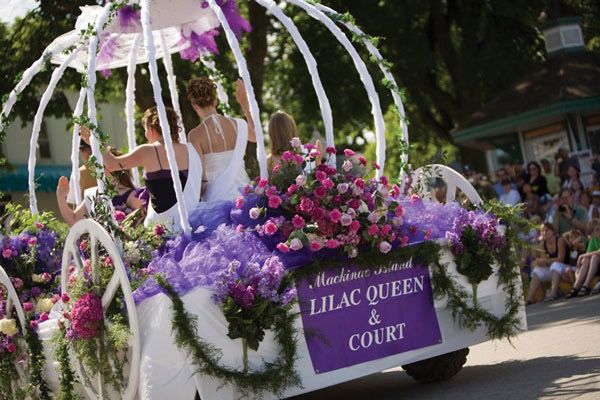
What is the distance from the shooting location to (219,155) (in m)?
8.27

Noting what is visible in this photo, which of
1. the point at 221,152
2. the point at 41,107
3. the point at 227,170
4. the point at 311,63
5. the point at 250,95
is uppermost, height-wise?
the point at 41,107

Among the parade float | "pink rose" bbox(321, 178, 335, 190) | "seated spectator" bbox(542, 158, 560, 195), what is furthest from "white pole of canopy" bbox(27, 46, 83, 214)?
"seated spectator" bbox(542, 158, 560, 195)

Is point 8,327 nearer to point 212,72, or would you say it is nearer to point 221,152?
point 221,152

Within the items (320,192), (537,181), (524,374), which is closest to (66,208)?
(320,192)

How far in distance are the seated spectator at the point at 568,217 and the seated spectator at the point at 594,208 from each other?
7.0 inches

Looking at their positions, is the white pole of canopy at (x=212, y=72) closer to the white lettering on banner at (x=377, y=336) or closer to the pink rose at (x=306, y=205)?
the pink rose at (x=306, y=205)

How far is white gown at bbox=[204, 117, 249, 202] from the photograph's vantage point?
8.07m

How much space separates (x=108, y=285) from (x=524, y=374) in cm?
297

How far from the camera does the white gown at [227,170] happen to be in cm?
807

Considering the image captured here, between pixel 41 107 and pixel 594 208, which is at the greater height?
pixel 41 107

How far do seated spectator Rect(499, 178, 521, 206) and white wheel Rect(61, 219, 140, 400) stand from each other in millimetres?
10978

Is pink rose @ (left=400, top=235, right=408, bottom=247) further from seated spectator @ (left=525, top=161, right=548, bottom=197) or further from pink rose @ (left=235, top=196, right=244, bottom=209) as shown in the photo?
seated spectator @ (left=525, top=161, right=548, bottom=197)

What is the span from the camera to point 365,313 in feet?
24.8

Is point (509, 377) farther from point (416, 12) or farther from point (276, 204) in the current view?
point (416, 12)
